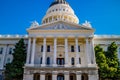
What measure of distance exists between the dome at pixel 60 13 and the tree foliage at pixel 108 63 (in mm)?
18636

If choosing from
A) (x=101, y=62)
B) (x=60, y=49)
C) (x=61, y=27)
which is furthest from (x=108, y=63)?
(x=61, y=27)

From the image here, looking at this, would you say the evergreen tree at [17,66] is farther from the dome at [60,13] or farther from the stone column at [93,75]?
the dome at [60,13]

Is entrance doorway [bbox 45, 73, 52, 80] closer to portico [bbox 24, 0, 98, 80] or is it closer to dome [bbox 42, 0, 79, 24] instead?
portico [bbox 24, 0, 98, 80]

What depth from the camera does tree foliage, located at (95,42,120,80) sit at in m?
40.8

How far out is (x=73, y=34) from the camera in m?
45.2

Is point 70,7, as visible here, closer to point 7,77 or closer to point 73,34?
point 73,34

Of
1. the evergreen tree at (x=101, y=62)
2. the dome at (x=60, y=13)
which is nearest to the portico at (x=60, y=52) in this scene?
the evergreen tree at (x=101, y=62)

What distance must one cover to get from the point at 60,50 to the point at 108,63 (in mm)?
10854

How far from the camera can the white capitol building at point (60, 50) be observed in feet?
134

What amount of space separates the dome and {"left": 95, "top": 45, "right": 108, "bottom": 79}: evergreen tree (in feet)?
58.3

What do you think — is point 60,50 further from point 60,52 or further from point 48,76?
point 48,76

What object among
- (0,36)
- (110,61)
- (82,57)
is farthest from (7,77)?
(110,61)

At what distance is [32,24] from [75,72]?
15.3 metres

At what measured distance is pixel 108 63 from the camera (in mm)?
42344
